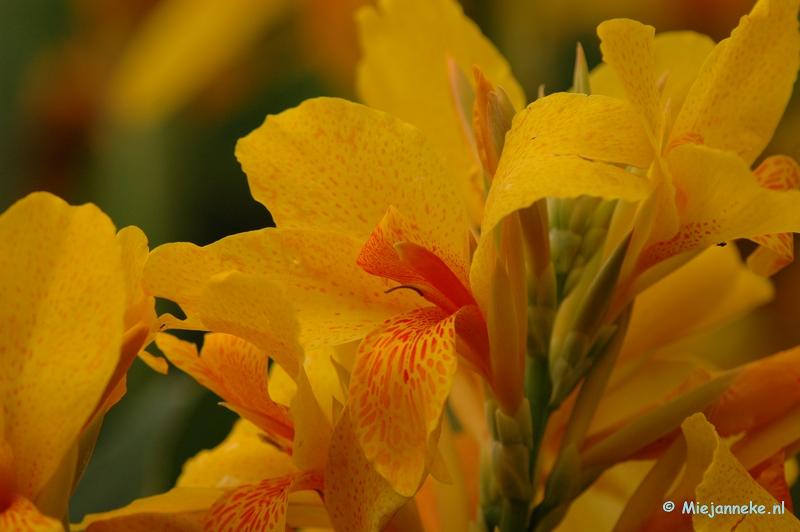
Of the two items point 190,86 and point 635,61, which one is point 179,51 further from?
point 635,61

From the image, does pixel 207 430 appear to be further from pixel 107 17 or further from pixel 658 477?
pixel 107 17

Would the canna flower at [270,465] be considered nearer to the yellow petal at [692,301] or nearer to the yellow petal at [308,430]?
the yellow petal at [308,430]

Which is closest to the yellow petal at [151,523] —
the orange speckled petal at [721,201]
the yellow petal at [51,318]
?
the yellow petal at [51,318]

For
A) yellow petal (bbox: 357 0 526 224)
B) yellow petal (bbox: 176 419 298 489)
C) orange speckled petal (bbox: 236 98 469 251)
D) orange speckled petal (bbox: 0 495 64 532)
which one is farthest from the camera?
yellow petal (bbox: 357 0 526 224)

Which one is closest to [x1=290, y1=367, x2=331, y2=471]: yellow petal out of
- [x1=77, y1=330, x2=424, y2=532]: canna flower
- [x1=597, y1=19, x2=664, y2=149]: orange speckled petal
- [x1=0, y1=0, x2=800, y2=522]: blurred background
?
[x1=77, y1=330, x2=424, y2=532]: canna flower

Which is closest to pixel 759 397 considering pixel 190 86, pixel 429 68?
pixel 429 68

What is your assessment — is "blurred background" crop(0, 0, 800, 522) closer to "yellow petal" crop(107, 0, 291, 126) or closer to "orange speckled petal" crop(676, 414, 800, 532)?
"yellow petal" crop(107, 0, 291, 126)
